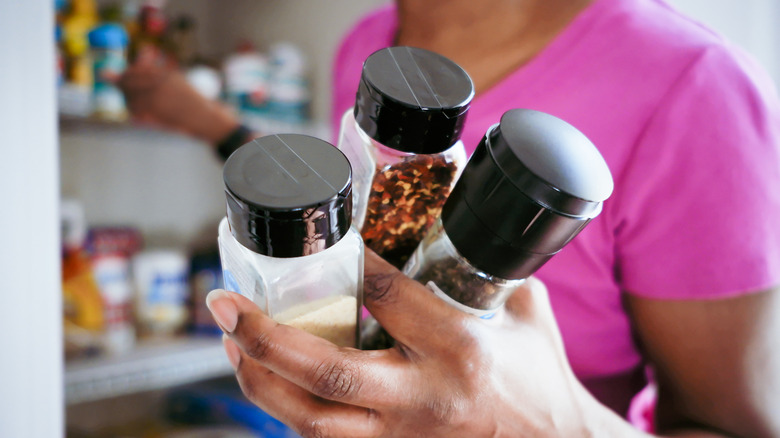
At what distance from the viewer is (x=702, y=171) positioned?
13.9 inches

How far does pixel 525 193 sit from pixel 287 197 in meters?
0.10

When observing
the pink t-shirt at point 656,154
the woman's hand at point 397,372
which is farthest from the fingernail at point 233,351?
the pink t-shirt at point 656,154

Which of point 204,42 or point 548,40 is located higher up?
point 548,40

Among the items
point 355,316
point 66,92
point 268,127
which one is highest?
point 355,316

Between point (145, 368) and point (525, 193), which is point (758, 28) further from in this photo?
point (145, 368)

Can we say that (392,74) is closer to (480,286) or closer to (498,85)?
(480,286)

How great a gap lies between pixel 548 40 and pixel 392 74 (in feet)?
0.88

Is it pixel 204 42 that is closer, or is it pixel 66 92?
pixel 66 92

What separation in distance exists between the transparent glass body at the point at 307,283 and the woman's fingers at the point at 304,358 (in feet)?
0.04

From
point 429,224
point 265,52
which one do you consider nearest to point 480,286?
point 429,224

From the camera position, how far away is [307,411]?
0.78 ft

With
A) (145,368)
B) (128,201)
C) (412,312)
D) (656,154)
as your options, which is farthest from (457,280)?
(128,201)

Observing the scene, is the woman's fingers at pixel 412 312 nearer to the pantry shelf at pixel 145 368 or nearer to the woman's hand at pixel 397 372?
the woman's hand at pixel 397 372

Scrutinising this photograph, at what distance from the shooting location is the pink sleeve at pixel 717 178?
348 mm
